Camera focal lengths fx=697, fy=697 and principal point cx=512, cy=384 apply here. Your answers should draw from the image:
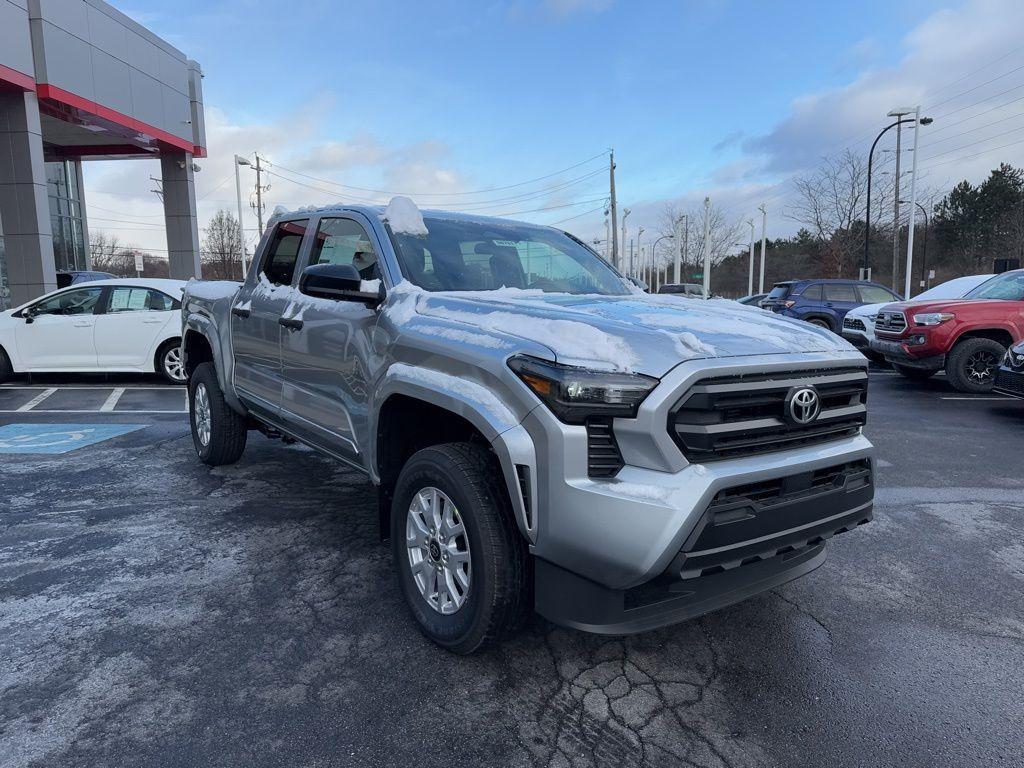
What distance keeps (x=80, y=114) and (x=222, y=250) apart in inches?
1276

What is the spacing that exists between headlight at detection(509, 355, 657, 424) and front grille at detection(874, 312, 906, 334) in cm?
982

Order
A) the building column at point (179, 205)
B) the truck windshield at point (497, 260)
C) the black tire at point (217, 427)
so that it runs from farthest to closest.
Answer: the building column at point (179, 205) → the black tire at point (217, 427) → the truck windshield at point (497, 260)

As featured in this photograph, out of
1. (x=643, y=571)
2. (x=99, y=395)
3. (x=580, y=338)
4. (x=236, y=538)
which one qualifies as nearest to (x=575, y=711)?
(x=643, y=571)

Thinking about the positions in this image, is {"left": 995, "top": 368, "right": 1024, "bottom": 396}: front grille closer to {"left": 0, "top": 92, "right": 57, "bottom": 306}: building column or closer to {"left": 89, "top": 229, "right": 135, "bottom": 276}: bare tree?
{"left": 0, "top": 92, "right": 57, "bottom": 306}: building column

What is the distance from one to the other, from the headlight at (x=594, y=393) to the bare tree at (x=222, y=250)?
4643cm

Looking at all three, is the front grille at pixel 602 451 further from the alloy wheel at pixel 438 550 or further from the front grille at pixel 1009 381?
the front grille at pixel 1009 381

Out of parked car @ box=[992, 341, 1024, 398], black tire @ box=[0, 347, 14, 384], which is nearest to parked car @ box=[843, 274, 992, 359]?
parked car @ box=[992, 341, 1024, 398]

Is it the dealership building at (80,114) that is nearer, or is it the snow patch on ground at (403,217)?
the snow patch on ground at (403,217)

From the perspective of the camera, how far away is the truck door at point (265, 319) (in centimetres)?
443

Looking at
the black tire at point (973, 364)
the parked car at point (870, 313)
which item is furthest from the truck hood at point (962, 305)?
the parked car at point (870, 313)

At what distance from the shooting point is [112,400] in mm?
9312

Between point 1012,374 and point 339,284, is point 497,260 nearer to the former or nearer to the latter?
point 339,284

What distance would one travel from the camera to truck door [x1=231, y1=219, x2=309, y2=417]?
4426mm

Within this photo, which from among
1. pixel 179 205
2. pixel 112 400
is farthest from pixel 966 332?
pixel 179 205
